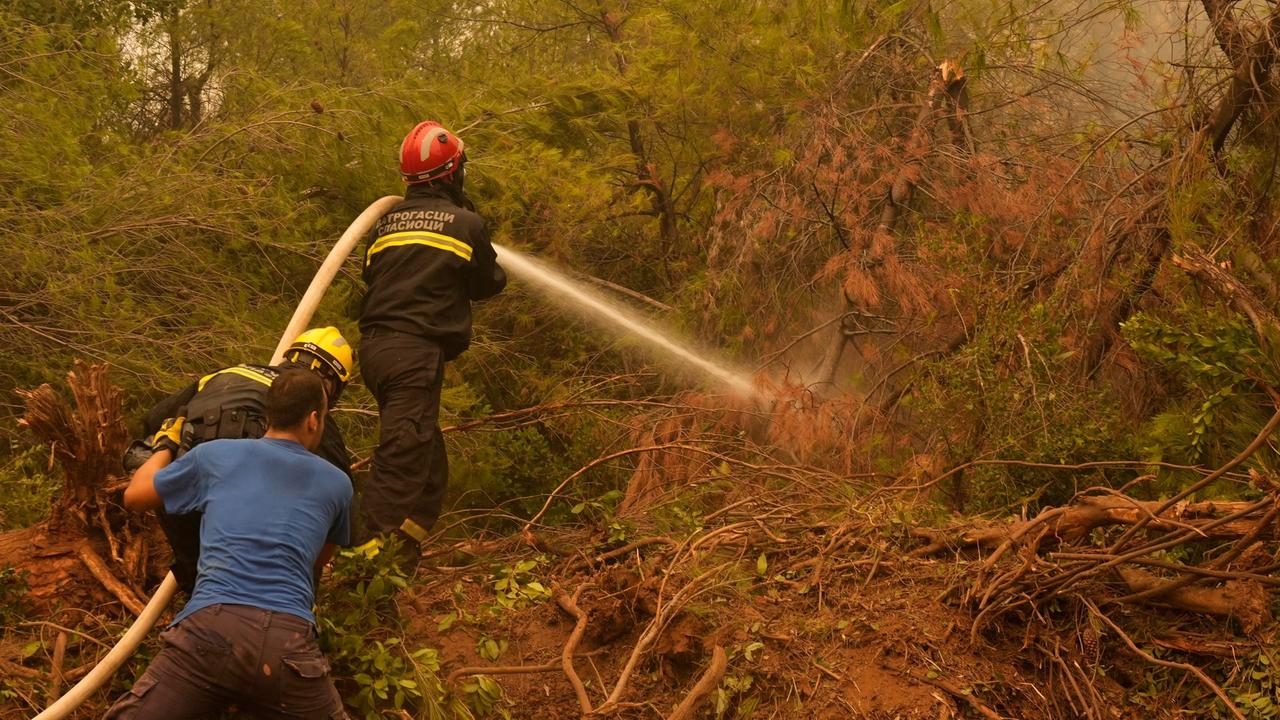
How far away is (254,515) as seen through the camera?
3.27 meters

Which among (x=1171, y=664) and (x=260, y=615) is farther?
(x=1171, y=664)

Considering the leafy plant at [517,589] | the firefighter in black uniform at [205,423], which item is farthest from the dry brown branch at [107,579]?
the leafy plant at [517,589]

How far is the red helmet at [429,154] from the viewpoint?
5090 millimetres

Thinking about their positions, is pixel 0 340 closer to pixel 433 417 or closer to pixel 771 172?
pixel 433 417

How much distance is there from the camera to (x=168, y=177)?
23.0 ft

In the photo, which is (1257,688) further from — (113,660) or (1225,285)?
(113,660)

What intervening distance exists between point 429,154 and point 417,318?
0.75 meters

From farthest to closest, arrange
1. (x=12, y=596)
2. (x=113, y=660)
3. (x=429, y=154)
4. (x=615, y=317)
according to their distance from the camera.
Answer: (x=615, y=317), (x=429, y=154), (x=12, y=596), (x=113, y=660)

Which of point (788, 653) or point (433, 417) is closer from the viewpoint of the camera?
point (788, 653)

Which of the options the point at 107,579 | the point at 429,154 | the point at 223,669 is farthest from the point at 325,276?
the point at 223,669

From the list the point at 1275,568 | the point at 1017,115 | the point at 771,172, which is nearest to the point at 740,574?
the point at 1275,568

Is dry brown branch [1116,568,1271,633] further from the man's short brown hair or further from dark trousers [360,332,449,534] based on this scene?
the man's short brown hair

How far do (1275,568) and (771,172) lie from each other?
4.94 meters

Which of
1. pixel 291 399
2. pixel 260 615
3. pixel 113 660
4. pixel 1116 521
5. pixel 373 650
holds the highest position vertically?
pixel 291 399
